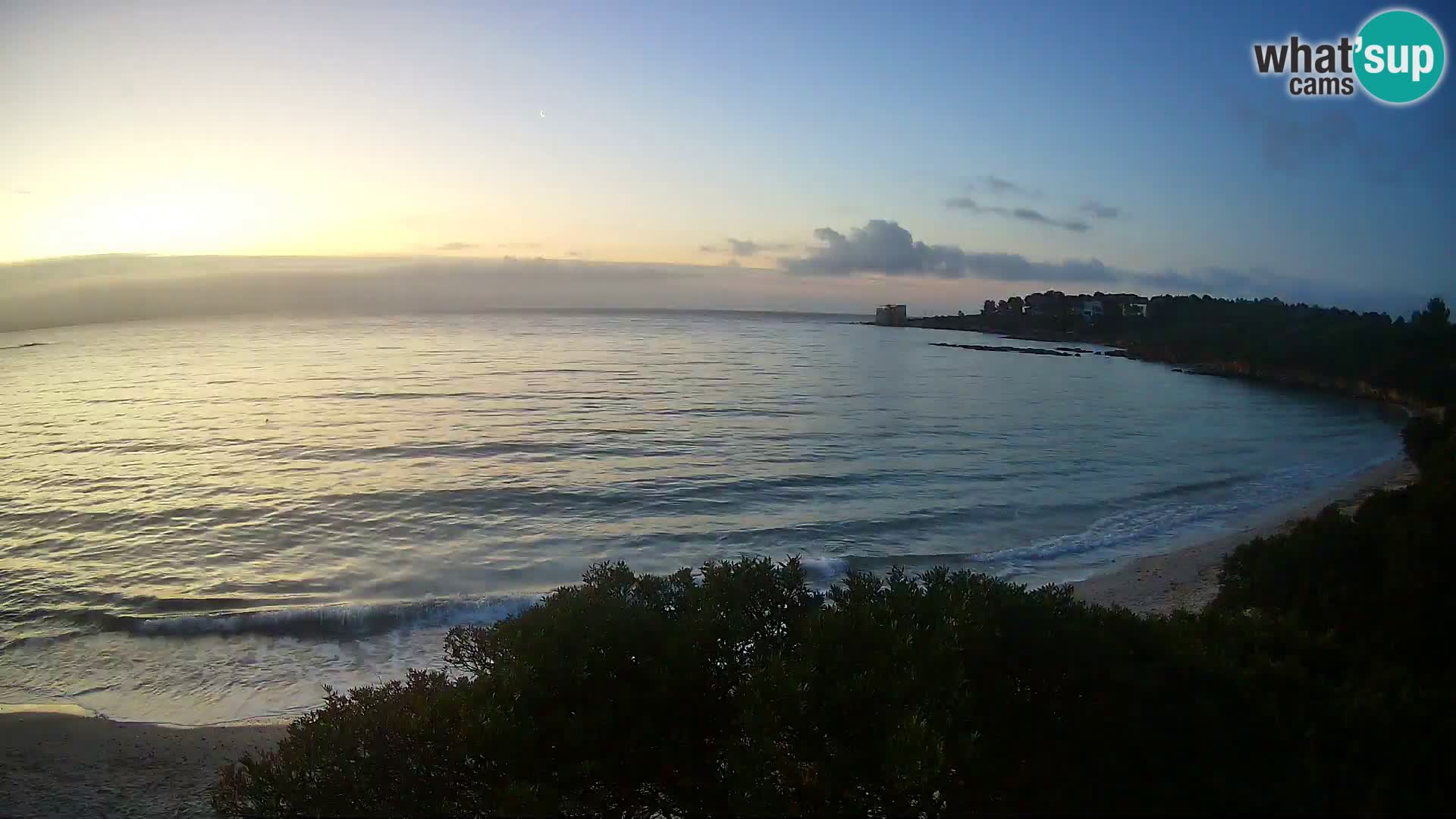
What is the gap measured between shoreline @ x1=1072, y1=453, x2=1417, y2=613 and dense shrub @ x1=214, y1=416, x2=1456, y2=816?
5456mm

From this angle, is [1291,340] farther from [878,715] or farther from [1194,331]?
[878,715]

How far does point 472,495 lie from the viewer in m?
19.4

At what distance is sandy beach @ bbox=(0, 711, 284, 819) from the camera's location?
261 inches

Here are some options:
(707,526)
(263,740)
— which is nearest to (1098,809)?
(263,740)

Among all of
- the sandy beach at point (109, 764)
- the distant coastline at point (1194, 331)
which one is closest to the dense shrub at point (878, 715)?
the sandy beach at point (109, 764)

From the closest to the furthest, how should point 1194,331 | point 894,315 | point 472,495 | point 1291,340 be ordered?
1. point 472,495
2. point 1291,340
3. point 1194,331
4. point 894,315

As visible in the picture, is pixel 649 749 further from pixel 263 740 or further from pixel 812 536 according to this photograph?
pixel 812 536

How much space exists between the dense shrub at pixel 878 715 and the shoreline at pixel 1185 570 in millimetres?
5456

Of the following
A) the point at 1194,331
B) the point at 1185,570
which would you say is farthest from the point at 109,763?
the point at 1194,331

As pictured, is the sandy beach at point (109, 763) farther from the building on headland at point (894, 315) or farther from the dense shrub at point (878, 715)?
the building on headland at point (894, 315)

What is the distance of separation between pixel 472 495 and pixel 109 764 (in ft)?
39.4

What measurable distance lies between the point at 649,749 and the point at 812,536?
12.1 meters

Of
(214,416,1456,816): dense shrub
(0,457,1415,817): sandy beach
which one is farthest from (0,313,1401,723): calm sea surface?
(214,416,1456,816): dense shrub

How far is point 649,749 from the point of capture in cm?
462
